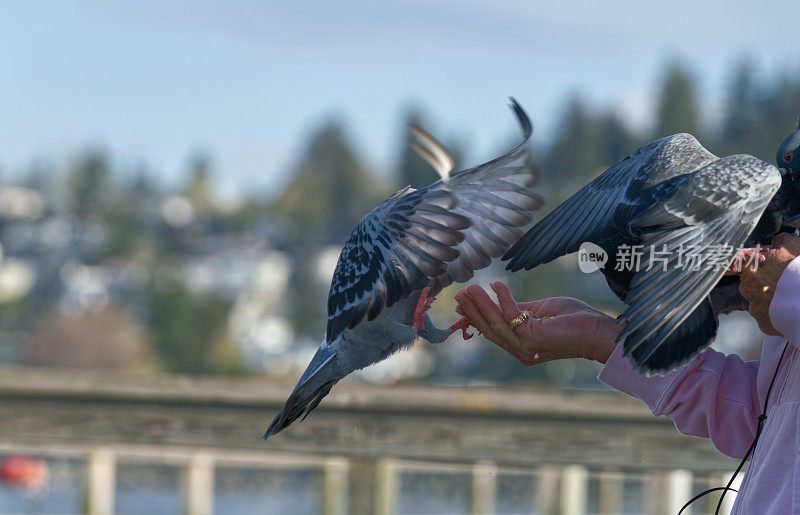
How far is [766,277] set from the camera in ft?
6.41

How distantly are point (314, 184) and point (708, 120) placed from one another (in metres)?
39.6

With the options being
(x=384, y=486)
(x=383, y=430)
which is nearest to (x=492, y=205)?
(x=383, y=430)

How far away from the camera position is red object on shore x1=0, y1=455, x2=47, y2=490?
990 inches

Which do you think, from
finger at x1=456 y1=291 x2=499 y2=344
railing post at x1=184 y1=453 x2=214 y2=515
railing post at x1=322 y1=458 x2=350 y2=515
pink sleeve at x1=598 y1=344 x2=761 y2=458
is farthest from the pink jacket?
railing post at x1=184 y1=453 x2=214 y2=515

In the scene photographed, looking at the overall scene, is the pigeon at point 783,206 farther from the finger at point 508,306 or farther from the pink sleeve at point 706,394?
the finger at point 508,306

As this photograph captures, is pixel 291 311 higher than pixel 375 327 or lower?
lower

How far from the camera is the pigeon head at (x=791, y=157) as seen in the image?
2141 mm

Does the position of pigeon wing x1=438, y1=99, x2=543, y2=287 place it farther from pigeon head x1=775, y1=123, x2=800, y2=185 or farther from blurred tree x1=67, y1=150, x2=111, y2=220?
blurred tree x1=67, y1=150, x2=111, y2=220

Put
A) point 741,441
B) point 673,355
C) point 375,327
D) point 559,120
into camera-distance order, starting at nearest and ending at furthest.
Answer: point 673,355 → point 741,441 → point 375,327 → point 559,120

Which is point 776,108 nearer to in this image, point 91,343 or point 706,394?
point 91,343

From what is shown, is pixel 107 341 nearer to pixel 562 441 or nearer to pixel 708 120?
pixel 708 120

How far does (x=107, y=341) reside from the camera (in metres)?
79.8

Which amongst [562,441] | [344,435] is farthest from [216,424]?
[562,441]

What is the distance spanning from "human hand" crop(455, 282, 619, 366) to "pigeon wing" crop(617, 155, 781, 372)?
0.74 ft
